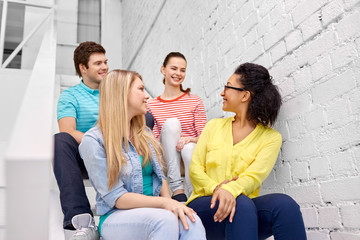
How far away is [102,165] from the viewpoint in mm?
1186

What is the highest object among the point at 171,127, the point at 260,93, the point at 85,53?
the point at 85,53

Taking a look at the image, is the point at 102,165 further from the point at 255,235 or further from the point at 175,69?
the point at 175,69

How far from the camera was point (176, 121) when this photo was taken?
72.1 inches

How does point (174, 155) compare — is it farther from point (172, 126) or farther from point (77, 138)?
point (77, 138)

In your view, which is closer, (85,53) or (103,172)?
(103,172)

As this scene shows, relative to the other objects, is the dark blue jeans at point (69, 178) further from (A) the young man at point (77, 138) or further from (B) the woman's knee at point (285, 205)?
(B) the woman's knee at point (285, 205)

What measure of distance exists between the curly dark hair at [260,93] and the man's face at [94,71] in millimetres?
853

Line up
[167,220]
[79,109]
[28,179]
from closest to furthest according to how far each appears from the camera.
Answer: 1. [28,179]
2. [167,220]
3. [79,109]

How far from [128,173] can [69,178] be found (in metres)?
0.25

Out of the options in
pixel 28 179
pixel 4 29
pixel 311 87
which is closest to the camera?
pixel 28 179

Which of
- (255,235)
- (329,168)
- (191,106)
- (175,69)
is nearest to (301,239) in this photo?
(255,235)

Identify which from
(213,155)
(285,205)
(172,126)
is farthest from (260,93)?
(285,205)

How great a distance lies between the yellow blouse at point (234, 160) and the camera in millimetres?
1401

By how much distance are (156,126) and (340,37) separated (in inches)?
45.6
